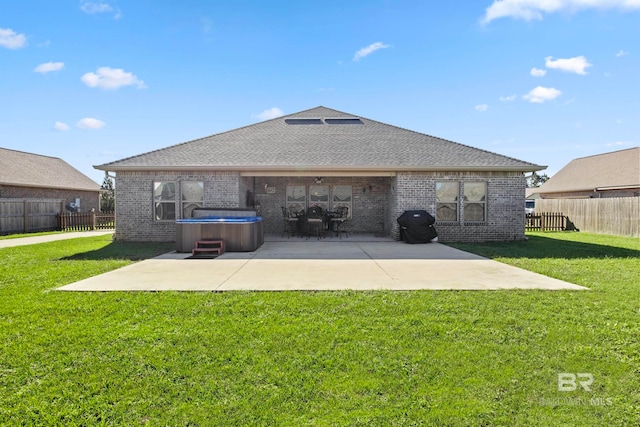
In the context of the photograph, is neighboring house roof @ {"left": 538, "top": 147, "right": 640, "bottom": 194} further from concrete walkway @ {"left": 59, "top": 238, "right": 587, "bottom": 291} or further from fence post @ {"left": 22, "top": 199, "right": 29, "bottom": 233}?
fence post @ {"left": 22, "top": 199, "right": 29, "bottom": 233}

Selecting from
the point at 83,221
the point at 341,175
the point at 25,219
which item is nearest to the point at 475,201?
the point at 341,175

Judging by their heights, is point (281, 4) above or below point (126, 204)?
above

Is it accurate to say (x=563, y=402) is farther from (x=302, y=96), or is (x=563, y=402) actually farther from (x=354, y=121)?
(x=302, y=96)

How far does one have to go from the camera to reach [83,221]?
19.7 metres

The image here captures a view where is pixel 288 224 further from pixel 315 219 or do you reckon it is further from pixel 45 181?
pixel 45 181

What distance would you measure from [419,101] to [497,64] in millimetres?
3998

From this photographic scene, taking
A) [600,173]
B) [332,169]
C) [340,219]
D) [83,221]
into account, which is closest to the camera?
[332,169]

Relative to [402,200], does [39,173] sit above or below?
above

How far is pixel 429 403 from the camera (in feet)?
8.32

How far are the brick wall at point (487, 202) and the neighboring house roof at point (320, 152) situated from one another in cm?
41

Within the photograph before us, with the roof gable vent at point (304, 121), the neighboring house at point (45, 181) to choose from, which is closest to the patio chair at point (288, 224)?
the roof gable vent at point (304, 121)

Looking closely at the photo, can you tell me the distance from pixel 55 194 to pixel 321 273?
2215 centimetres

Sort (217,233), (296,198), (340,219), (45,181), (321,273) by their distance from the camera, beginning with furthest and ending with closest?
(45,181)
(296,198)
(340,219)
(217,233)
(321,273)

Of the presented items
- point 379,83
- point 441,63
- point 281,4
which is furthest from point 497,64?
point 281,4
